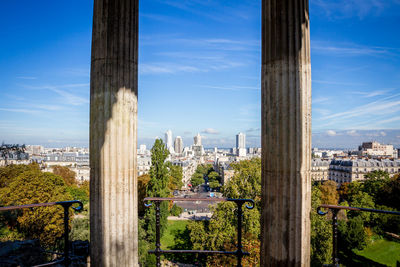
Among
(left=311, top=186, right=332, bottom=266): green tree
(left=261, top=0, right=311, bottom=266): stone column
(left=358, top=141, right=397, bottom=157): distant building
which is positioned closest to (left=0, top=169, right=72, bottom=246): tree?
(left=311, top=186, right=332, bottom=266): green tree

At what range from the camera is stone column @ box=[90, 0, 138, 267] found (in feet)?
7.47

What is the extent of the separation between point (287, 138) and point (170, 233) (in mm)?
23276

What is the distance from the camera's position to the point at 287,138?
2061 millimetres

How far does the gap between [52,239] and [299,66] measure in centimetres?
1618

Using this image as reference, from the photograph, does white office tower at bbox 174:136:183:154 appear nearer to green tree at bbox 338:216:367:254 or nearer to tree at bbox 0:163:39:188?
tree at bbox 0:163:39:188

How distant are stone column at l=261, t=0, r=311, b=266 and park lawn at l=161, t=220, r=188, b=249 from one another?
1874 centimetres

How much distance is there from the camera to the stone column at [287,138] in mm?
2051

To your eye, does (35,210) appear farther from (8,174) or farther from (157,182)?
(8,174)

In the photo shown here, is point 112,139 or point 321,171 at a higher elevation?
point 112,139

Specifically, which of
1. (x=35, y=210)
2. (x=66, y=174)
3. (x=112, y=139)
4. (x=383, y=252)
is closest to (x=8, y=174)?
(x=35, y=210)

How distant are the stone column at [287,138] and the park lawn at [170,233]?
61.5 ft

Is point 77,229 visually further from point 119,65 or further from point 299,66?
point 299,66

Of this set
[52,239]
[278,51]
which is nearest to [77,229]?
[52,239]

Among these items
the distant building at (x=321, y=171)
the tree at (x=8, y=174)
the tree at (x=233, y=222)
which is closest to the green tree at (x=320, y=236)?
the tree at (x=233, y=222)
